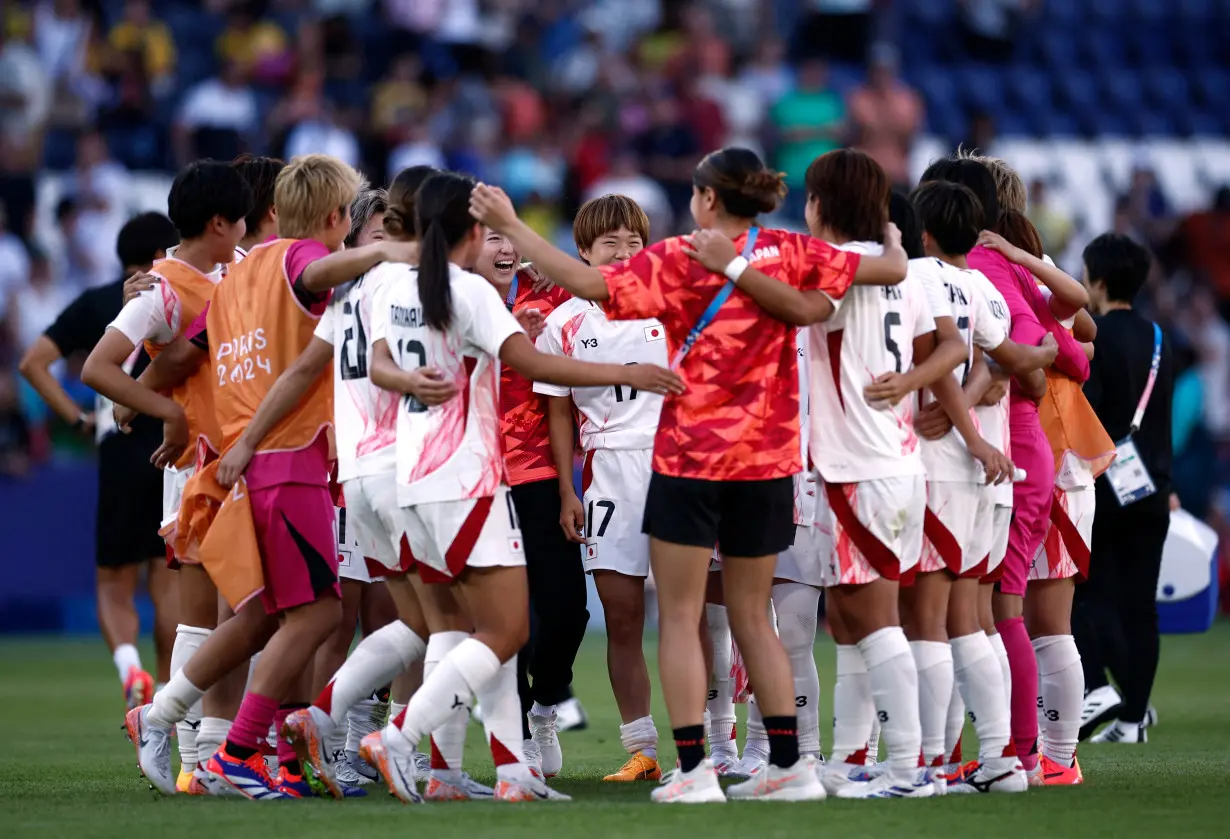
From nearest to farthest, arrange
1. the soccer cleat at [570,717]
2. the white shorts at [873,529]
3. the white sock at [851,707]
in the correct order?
the white shorts at [873,529] < the white sock at [851,707] < the soccer cleat at [570,717]

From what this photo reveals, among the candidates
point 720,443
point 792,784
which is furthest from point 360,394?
point 792,784

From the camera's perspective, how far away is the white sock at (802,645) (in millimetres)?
6555

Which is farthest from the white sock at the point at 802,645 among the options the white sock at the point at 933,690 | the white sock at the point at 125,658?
the white sock at the point at 125,658

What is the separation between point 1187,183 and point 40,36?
12.9m

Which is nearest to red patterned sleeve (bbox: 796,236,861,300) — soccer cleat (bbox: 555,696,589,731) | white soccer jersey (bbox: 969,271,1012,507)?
white soccer jersey (bbox: 969,271,1012,507)

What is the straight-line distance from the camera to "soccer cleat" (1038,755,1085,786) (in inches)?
267

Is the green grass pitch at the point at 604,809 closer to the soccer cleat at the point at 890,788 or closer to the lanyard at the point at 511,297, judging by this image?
the soccer cleat at the point at 890,788

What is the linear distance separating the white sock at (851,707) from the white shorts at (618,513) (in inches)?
43.4

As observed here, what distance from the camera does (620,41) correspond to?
774 inches

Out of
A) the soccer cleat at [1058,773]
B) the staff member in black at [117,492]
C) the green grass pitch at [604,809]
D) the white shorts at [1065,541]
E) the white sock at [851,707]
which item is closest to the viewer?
the green grass pitch at [604,809]

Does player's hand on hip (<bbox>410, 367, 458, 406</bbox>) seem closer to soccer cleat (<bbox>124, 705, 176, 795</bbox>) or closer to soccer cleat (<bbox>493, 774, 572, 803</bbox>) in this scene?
soccer cleat (<bbox>493, 774, 572, 803</bbox>)

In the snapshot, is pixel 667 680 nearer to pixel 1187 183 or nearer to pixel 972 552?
pixel 972 552

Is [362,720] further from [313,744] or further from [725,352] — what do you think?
[725,352]

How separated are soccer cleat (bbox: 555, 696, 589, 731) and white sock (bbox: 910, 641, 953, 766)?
3316 mm
